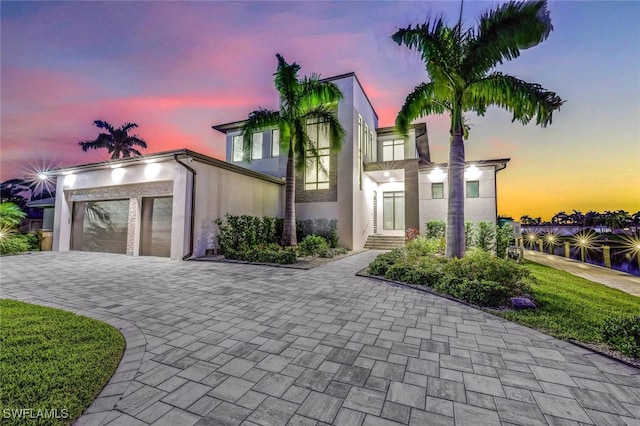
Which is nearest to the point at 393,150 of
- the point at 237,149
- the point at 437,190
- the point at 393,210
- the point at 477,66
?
the point at 393,210

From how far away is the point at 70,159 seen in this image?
23.6 m

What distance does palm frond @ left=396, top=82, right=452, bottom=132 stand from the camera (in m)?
8.41

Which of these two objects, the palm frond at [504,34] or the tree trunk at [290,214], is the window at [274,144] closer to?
the tree trunk at [290,214]

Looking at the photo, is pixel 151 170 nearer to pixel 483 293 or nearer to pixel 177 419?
pixel 177 419

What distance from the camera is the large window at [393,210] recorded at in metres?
16.7

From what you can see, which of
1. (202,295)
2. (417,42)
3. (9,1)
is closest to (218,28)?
(9,1)

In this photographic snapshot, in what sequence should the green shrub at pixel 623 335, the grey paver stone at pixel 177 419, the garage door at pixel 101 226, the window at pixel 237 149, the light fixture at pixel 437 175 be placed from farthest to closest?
the window at pixel 237 149, the light fixture at pixel 437 175, the garage door at pixel 101 226, the green shrub at pixel 623 335, the grey paver stone at pixel 177 419

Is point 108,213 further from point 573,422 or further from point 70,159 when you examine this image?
point 70,159

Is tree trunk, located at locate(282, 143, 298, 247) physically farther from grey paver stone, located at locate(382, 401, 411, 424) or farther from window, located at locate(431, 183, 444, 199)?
grey paver stone, located at locate(382, 401, 411, 424)

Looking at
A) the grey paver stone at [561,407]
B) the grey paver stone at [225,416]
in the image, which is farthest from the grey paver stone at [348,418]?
the grey paver stone at [561,407]

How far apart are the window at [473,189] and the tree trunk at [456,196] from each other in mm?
6838

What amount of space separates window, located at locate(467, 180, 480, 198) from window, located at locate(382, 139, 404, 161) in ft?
16.0

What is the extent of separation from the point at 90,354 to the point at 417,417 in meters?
3.27

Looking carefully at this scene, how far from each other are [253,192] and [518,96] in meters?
10.9
